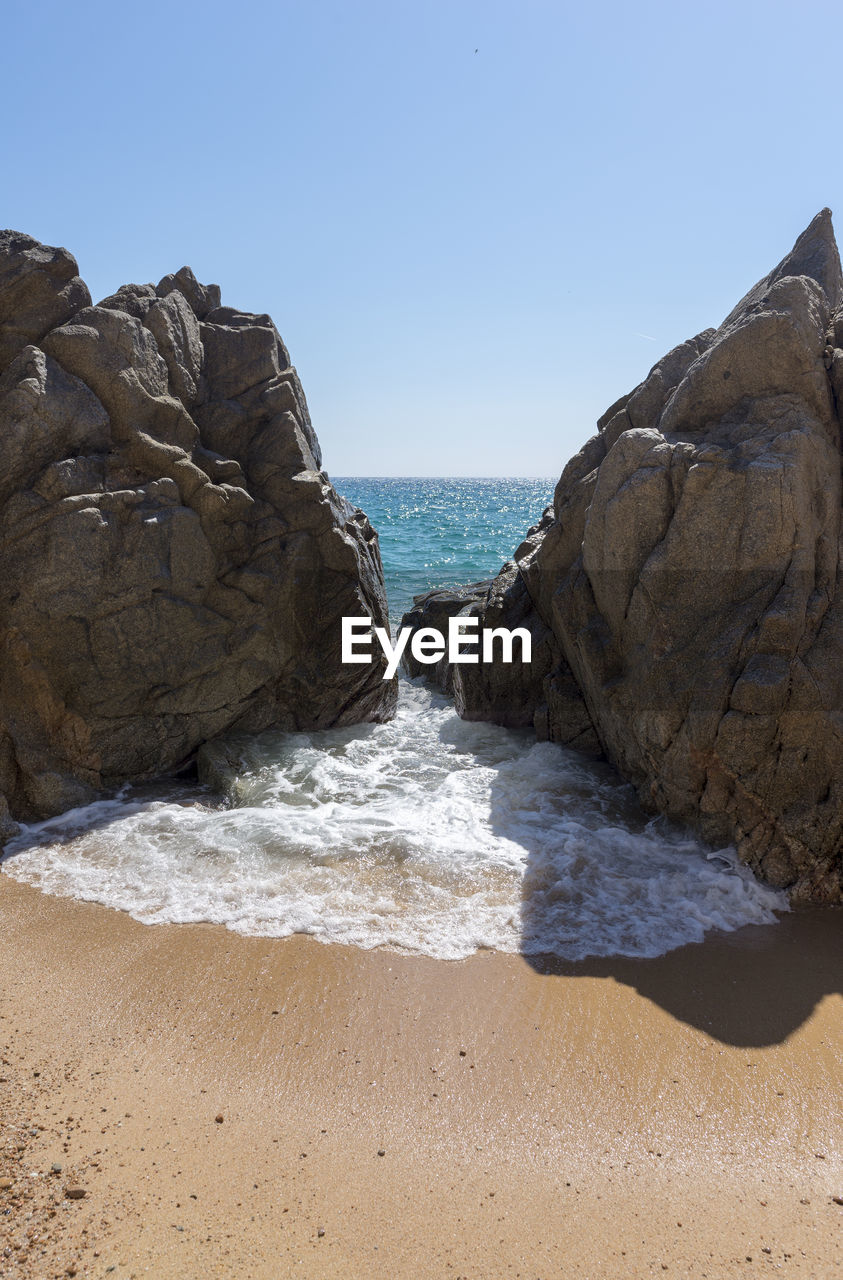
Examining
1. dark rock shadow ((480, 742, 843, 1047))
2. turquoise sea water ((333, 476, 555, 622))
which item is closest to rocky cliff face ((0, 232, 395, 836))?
dark rock shadow ((480, 742, 843, 1047))

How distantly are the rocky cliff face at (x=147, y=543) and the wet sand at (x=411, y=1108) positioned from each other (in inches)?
128

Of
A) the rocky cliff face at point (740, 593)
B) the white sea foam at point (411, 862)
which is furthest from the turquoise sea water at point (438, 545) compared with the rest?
the rocky cliff face at point (740, 593)

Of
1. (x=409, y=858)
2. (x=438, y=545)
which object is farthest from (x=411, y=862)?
(x=438, y=545)

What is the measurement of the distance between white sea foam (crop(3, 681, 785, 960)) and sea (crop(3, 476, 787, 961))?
2cm

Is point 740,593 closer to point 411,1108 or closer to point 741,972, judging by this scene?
point 741,972

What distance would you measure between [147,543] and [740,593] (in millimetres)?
7252

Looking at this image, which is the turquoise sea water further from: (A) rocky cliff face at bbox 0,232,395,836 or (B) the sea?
(B) the sea

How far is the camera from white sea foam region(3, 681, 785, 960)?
655 cm

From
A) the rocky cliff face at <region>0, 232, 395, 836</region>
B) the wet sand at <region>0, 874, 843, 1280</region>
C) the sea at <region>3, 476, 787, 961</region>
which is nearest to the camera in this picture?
the wet sand at <region>0, 874, 843, 1280</region>

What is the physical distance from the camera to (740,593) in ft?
25.6

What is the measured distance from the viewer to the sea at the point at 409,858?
6.55 m

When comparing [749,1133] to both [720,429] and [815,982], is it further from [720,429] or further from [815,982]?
[720,429]

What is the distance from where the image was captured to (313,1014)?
214 inches

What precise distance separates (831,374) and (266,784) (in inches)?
334
